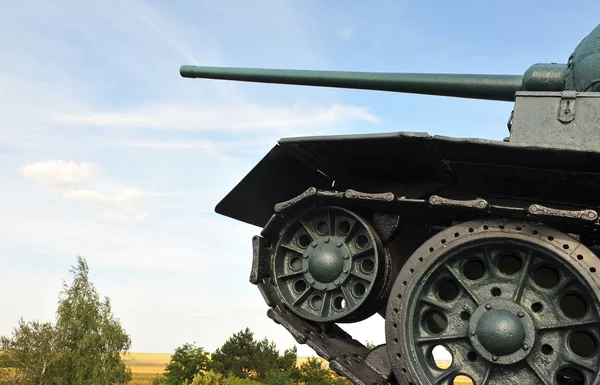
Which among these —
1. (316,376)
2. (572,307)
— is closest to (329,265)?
(572,307)

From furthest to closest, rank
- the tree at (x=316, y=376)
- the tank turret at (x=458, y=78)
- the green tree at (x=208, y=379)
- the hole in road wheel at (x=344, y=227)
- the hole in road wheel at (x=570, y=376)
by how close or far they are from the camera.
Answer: the tree at (x=316, y=376), the green tree at (x=208, y=379), the tank turret at (x=458, y=78), the hole in road wheel at (x=344, y=227), the hole in road wheel at (x=570, y=376)

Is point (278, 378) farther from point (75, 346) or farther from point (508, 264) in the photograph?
point (508, 264)

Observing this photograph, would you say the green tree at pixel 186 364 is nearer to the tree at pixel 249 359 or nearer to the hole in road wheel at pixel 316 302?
the tree at pixel 249 359

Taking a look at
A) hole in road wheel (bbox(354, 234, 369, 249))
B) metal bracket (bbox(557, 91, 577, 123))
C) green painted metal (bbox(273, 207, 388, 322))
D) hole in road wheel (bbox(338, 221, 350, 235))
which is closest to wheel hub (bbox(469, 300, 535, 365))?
green painted metal (bbox(273, 207, 388, 322))

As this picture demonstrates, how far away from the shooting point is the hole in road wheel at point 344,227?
650cm

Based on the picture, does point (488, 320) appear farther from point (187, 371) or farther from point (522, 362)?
point (187, 371)

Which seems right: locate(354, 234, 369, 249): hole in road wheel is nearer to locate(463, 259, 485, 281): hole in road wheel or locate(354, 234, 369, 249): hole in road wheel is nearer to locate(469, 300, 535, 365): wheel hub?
locate(463, 259, 485, 281): hole in road wheel

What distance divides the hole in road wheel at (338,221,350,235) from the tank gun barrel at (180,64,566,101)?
2.63 meters

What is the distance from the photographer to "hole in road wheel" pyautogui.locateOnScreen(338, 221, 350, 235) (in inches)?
256

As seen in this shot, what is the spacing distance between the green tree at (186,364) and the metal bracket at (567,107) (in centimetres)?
1917

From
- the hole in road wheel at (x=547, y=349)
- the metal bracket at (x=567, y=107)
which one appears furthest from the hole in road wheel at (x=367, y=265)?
the metal bracket at (x=567, y=107)

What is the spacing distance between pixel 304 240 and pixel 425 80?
9.35 ft

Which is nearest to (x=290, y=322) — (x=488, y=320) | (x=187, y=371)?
(x=488, y=320)

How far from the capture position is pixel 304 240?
22.1ft
